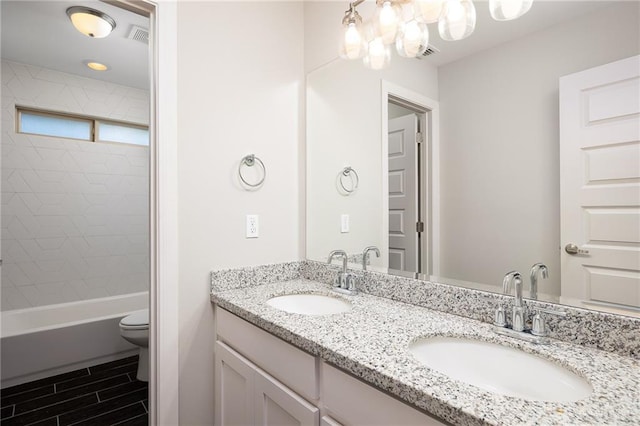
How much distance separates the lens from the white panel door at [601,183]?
80 cm

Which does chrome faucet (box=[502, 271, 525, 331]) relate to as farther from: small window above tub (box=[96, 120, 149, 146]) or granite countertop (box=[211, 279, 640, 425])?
small window above tub (box=[96, 120, 149, 146])

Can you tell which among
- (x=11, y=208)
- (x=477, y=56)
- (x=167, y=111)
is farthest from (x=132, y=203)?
(x=477, y=56)

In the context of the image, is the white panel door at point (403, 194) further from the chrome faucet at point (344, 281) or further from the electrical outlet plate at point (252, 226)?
the electrical outlet plate at point (252, 226)

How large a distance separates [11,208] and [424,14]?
11.0ft

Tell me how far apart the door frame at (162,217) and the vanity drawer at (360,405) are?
0.80 metres

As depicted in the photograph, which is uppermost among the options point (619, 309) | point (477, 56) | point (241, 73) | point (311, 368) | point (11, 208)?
point (241, 73)

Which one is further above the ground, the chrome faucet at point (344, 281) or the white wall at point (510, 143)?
the white wall at point (510, 143)

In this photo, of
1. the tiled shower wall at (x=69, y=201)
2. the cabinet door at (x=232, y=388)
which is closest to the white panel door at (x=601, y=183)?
the cabinet door at (x=232, y=388)

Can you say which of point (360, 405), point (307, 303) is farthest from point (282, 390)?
point (307, 303)

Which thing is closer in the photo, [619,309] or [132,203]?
[619,309]

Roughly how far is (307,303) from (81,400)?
176cm

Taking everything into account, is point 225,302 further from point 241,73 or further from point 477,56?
point 477,56

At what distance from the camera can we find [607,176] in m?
0.84

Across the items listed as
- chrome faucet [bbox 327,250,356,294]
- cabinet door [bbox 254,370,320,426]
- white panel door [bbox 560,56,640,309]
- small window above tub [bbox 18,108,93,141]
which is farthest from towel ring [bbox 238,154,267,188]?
small window above tub [bbox 18,108,93,141]
